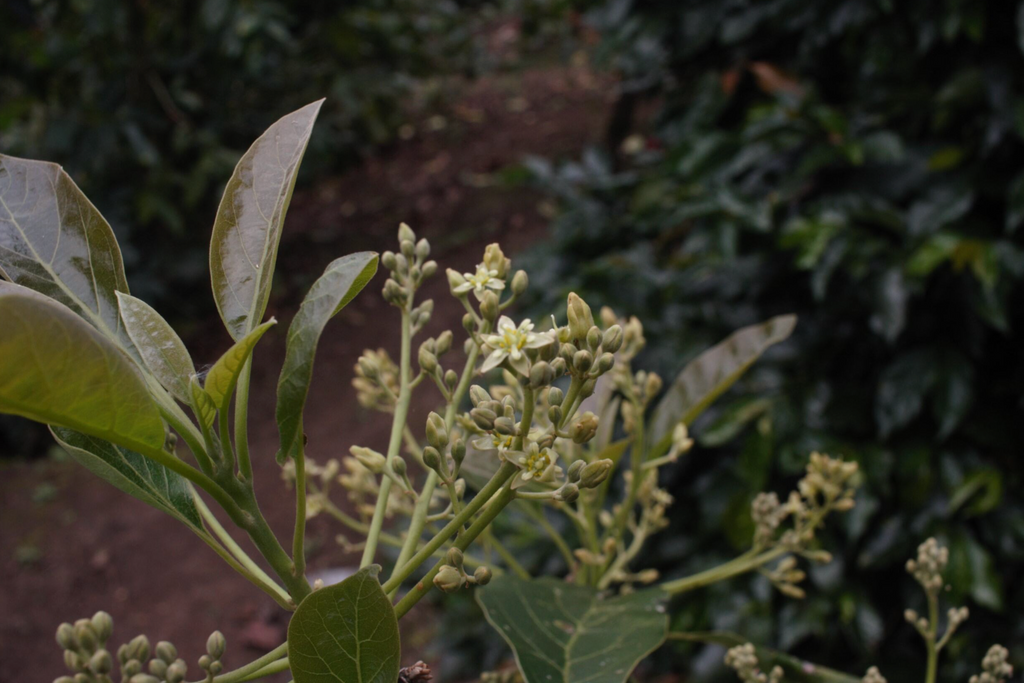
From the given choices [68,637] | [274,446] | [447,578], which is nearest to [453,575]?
[447,578]

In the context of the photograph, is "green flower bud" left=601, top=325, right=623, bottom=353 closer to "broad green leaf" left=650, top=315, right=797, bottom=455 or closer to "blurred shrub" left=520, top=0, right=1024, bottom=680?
"broad green leaf" left=650, top=315, right=797, bottom=455

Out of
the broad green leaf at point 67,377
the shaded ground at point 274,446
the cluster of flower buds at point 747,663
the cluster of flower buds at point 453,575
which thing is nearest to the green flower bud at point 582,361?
the cluster of flower buds at point 453,575

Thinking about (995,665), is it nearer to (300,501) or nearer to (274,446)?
(300,501)

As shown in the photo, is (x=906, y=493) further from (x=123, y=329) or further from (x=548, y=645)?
(x=123, y=329)

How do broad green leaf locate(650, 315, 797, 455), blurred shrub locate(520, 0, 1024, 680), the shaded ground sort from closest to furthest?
broad green leaf locate(650, 315, 797, 455) < blurred shrub locate(520, 0, 1024, 680) < the shaded ground

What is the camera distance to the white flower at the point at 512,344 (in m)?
0.41

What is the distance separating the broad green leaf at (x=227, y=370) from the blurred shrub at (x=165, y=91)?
296 centimetres

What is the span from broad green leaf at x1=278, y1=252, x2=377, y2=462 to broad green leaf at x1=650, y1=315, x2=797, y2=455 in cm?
45

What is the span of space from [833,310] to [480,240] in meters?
2.51

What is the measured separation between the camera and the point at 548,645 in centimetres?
58

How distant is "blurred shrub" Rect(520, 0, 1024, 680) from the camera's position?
1487 millimetres

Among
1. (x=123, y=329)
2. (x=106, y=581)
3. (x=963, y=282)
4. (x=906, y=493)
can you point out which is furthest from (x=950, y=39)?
(x=106, y=581)

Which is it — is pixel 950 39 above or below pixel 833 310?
above

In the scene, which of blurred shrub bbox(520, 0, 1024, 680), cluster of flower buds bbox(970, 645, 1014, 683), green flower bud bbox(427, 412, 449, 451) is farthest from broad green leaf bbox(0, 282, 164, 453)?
blurred shrub bbox(520, 0, 1024, 680)
